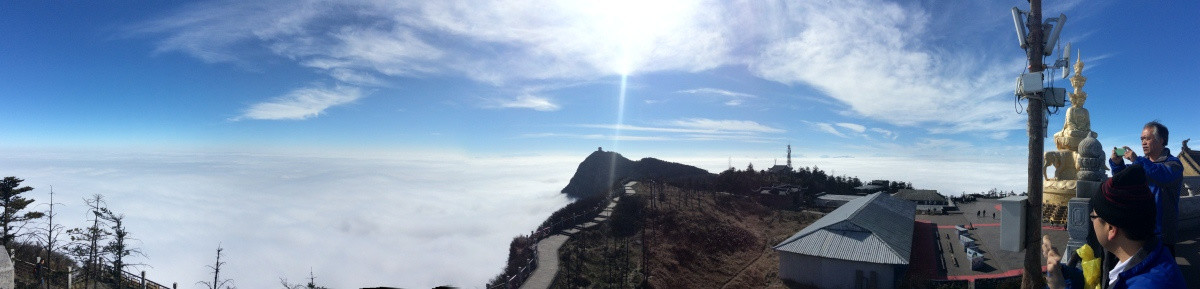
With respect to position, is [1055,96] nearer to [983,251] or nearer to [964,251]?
[983,251]

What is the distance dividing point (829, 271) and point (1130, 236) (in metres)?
19.4

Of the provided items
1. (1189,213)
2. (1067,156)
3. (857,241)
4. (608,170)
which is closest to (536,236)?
(857,241)

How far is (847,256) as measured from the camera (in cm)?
2016

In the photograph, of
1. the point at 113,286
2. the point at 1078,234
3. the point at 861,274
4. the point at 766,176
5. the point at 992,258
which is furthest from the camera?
the point at 766,176

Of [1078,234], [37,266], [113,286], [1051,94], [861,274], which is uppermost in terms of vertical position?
[1051,94]

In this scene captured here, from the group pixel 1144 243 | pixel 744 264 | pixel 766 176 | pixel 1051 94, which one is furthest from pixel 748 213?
pixel 1144 243

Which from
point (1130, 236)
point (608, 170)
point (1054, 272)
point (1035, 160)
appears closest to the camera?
point (1130, 236)

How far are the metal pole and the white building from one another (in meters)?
11.4

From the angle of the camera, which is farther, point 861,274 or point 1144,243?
point 861,274

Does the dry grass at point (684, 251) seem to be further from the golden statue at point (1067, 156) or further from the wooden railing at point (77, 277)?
the wooden railing at point (77, 277)

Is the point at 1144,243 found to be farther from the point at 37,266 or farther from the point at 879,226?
the point at 37,266

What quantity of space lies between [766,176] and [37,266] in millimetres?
73450

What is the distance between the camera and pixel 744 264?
89.1ft

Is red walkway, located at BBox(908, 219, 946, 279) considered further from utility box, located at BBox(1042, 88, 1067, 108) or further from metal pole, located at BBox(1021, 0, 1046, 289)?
utility box, located at BBox(1042, 88, 1067, 108)
